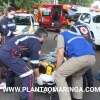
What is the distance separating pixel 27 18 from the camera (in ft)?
67.3

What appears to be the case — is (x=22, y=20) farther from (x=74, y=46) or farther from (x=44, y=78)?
(x=74, y=46)

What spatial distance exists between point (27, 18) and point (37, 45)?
41.2ft

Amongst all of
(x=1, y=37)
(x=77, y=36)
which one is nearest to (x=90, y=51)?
(x=77, y=36)

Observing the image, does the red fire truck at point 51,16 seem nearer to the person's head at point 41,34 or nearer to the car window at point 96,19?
the car window at point 96,19

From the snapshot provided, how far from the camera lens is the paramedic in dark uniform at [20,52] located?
7.94 m

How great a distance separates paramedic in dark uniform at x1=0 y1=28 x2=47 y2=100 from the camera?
7.94 meters

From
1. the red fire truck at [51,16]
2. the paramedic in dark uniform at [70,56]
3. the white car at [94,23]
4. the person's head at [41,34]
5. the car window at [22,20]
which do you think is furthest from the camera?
the red fire truck at [51,16]

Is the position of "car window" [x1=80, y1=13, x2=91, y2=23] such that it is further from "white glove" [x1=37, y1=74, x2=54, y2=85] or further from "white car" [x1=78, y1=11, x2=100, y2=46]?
"white glove" [x1=37, y1=74, x2=54, y2=85]

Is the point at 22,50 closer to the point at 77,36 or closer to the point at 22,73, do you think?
the point at 22,73

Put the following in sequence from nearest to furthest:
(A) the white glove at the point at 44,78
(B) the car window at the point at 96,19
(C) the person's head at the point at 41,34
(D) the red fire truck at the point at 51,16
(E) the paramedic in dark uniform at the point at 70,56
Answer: (E) the paramedic in dark uniform at the point at 70,56 < (C) the person's head at the point at 41,34 < (A) the white glove at the point at 44,78 < (B) the car window at the point at 96,19 < (D) the red fire truck at the point at 51,16

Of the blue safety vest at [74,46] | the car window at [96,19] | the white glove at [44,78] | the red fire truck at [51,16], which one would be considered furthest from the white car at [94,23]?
the red fire truck at [51,16]

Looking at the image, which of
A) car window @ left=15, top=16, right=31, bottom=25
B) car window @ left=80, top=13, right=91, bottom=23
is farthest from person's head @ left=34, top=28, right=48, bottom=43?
car window @ left=15, top=16, right=31, bottom=25

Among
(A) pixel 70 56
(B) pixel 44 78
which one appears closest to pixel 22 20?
(B) pixel 44 78

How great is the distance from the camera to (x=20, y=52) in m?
8.11
